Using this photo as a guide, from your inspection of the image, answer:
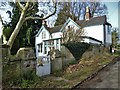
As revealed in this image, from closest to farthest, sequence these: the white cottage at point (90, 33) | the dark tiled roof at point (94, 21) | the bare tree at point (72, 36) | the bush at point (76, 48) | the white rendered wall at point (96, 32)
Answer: the bush at point (76, 48) < the bare tree at point (72, 36) < the white cottage at point (90, 33) < the white rendered wall at point (96, 32) < the dark tiled roof at point (94, 21)

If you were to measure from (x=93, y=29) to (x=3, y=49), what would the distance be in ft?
77.4

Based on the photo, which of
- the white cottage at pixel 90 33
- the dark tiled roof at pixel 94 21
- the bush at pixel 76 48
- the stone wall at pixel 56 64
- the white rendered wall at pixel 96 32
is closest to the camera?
the stone wall at pixel 56 64

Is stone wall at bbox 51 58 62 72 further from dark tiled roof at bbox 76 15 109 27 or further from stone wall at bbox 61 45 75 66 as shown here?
dark tiled roof at bbox 76 15 109 27

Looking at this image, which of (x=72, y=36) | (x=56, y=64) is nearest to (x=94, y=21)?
(x=72, y=36)

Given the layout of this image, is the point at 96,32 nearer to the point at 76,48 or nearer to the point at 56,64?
the point at 76,48

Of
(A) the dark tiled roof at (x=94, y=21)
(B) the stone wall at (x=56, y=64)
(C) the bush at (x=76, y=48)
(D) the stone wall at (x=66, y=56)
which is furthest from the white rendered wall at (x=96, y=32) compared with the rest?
(B) the stone wall at (x=56, y=64)

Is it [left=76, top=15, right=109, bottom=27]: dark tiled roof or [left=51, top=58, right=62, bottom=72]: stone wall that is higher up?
[left=76, top=15, right=109, bottom=27]: dark tiled roof

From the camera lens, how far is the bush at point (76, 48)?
19.1m

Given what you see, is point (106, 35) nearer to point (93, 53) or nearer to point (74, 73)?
point (93, 53)

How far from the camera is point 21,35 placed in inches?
1185

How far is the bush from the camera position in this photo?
1914cm

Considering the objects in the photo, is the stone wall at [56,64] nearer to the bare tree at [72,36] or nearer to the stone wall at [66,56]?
the stone wall at [66,56]

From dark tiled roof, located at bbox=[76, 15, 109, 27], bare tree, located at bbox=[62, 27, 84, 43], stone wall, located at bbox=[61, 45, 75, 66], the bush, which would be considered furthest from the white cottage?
stone wall, located at bbox=[61, 45, 75, 66]

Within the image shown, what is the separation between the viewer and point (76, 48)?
20.0 meters
